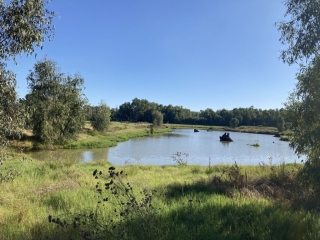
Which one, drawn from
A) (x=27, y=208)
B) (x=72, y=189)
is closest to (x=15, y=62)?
(x=27, y=208)

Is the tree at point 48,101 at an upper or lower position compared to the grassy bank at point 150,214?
upper

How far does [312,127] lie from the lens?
635cm

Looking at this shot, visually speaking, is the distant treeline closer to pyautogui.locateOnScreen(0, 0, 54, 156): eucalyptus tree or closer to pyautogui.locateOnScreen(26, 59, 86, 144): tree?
pyautogui.locateOnScreen(26, 59, 86, 144): tree

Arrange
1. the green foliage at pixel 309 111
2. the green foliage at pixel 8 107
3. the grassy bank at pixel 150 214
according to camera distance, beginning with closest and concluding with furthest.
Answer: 1. the grassy bank at pixel 150 214
2. the green foliage at pixel 8 107
3. the green foliage at pixel 309 111

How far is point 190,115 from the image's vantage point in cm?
14488

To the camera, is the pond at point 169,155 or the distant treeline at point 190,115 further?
the distant treeline at point 190,115

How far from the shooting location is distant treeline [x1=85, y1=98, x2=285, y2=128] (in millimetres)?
121000

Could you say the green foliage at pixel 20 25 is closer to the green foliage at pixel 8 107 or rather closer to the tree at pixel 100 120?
the green foliage at pixel 8 107

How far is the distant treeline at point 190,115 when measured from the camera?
397ft

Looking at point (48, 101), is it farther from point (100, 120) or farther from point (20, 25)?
point (20, 25)

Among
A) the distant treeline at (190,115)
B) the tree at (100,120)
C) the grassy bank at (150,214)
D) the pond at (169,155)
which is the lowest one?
the pond at (169,155)

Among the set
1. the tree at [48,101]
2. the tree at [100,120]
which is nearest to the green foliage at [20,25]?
the tree at [48,101]

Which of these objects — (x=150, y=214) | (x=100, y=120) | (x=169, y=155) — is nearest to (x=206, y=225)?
(x=150, y=214)

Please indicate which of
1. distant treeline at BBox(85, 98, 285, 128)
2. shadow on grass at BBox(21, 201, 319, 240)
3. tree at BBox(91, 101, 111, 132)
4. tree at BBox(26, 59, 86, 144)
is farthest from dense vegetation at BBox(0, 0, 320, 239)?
distant treeline at BBox(85, 98, 285, 128)
